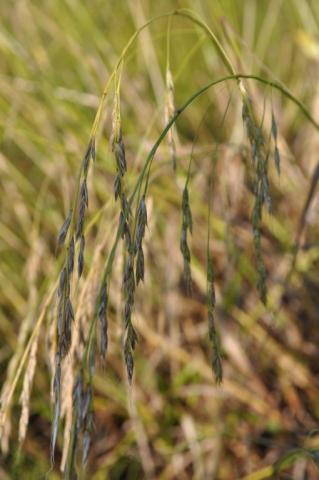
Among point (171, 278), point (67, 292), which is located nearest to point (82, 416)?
point (67, 292)

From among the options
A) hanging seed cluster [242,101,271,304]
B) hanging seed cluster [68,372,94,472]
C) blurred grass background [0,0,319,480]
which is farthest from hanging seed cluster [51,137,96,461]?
blurred grass background [0,0,319,480]

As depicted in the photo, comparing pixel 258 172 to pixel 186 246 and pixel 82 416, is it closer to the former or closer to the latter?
pixel 186 246

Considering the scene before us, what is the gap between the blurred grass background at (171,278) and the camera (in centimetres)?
169

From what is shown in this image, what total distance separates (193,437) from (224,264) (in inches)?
17.7

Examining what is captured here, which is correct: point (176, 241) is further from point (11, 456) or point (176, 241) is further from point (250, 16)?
point (250, 16)

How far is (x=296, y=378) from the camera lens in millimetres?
1731

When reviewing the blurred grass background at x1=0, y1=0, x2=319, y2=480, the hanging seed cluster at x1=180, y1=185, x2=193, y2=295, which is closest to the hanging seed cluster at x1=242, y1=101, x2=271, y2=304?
the hanging seed cluster at x1=180, y1=185, x2=193, y2=295

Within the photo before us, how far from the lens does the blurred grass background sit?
5.54 ft

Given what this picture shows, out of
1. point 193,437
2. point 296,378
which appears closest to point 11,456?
point 193,437

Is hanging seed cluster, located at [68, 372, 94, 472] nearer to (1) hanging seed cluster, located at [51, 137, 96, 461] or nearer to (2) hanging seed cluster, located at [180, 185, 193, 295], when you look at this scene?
(1) hanging seed cluster, located at [51, 137, 96, 461]

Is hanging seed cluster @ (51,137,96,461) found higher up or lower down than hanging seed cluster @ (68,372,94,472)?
higher up

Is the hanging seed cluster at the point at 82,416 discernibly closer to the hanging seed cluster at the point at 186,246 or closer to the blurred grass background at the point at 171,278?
the hanging seed cluster at the point at 186,246

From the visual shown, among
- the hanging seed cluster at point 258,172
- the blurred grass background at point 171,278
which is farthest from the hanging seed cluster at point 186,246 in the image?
the blurred grass background at point 171,278

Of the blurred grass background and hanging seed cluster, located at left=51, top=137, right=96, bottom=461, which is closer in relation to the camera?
hanging seed cluster, located at left=51, top=137, right=96, bottom=461
